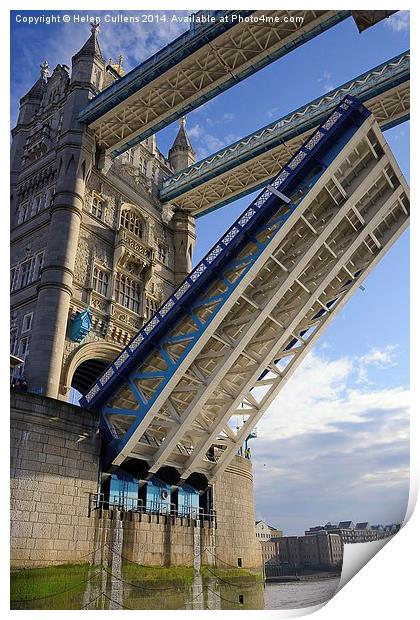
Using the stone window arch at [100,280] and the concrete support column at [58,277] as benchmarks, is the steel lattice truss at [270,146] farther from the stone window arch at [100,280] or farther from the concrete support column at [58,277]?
the stone window arch at [100,280]

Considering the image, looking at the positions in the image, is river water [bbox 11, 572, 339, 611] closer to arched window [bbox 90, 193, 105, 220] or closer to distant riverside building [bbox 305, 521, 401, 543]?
distant riverside building [bbox 305, 521, 401, 543]

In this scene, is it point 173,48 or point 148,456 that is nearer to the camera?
point 148,456

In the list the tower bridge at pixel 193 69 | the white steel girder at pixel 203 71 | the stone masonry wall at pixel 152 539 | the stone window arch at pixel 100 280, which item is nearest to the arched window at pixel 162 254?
the stone window arch at pixel 100 280

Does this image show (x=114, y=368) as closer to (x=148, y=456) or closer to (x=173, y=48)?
(x=148, y=456)

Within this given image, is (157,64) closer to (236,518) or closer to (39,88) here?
(39,88)

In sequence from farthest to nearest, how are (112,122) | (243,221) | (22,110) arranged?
1. (22,110)
2. (112,122)
3. (243,221)

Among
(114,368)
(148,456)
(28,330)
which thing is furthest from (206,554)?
(28,330)
